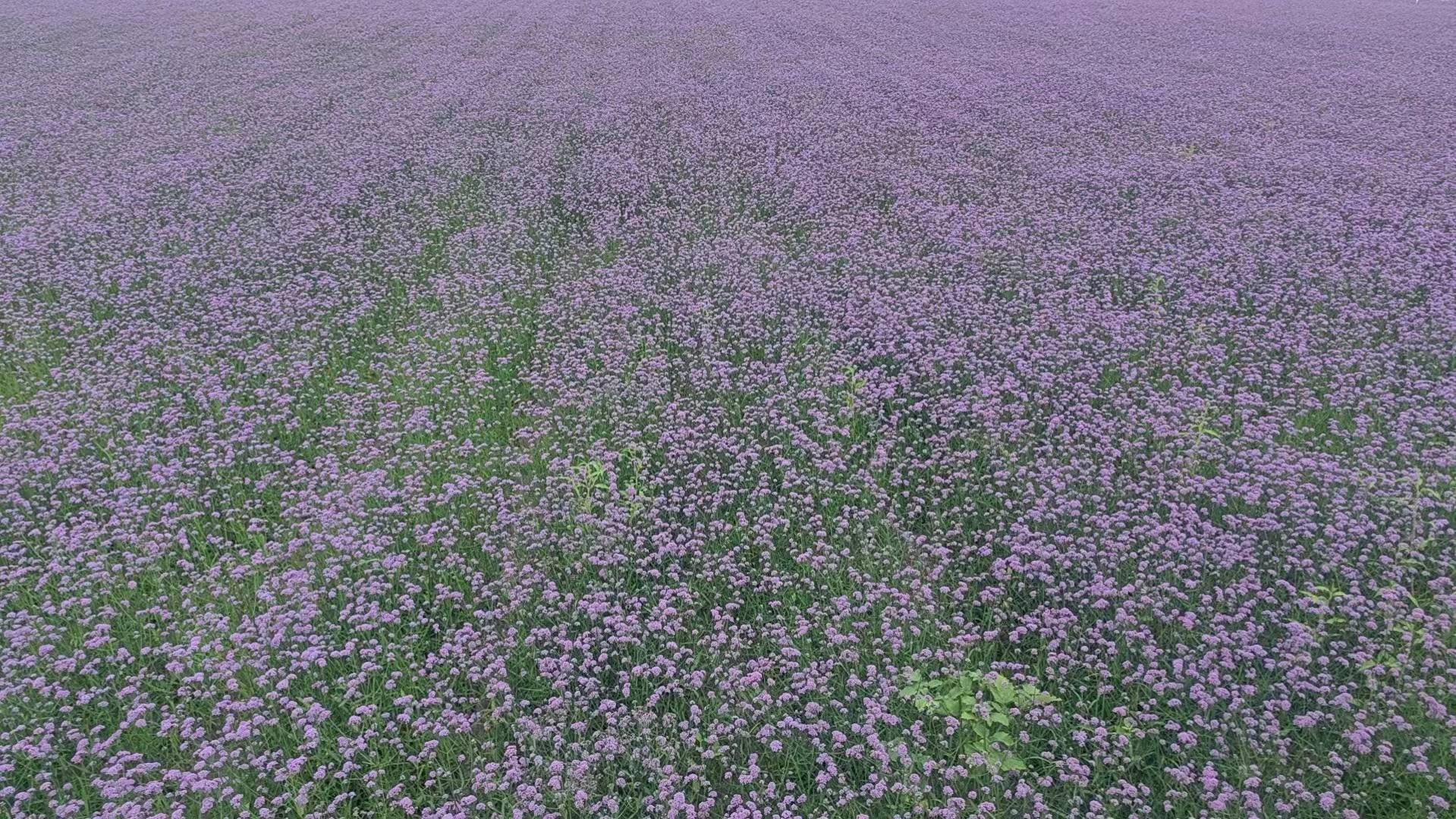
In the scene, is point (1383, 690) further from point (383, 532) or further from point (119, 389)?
point (119, 389)

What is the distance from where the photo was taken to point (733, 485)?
213 inches

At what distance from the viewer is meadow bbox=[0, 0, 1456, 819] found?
12.0 ft

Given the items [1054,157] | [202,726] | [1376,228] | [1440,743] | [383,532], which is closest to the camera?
[1440,743]

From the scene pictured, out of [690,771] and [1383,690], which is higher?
[1383,690]

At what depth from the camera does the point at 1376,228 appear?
29.0 feet

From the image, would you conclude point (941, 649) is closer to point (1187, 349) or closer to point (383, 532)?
point (383, 532)

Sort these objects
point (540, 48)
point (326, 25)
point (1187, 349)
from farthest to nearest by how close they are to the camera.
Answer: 1. point (326, 25)
2. point (540, 48)
3. point (1187, 349)

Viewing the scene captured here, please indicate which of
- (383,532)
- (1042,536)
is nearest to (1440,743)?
(1042,536)

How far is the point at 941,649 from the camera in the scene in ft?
13.3

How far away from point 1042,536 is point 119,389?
625 centimetres

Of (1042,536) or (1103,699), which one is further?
(1042,536)

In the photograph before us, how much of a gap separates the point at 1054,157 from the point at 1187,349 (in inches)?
238

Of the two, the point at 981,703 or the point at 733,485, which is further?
the point at 733,485

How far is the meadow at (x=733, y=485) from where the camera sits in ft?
12.0
